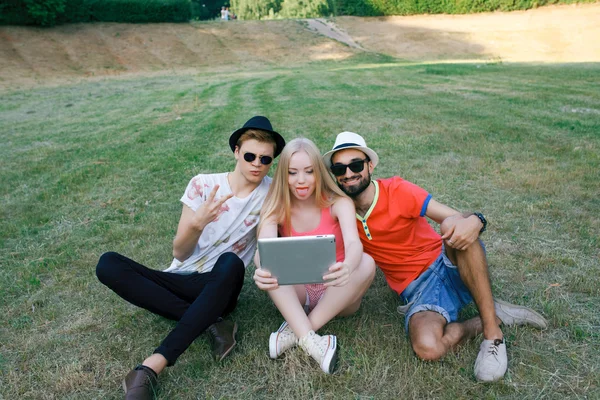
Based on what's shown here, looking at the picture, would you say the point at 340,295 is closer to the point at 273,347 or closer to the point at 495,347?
the point at 273,347

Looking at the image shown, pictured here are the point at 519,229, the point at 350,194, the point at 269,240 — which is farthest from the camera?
the point at 519,229

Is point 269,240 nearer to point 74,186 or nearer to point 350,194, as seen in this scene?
point 350,194

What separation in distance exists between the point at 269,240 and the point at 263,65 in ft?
97.2

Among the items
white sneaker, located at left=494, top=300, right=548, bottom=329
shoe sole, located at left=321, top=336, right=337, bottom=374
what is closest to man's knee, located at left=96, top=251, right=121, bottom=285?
shoe sole, located at left=321, top=336, right=337, bottom=374

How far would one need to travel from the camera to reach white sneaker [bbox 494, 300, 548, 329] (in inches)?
123

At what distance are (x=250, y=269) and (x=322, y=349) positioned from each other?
1.75m

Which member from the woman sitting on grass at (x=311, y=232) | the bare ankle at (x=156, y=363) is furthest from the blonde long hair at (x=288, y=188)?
the bare ankle at (x=156, y=363)

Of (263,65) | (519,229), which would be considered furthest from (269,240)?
(263,65)

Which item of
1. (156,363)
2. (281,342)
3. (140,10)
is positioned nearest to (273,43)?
(140,10)

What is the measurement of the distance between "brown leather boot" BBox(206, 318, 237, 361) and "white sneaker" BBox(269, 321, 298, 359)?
0.89 ft

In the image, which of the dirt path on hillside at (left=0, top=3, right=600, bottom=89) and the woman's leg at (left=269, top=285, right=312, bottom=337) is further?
the dirt path on hillside at (left=0, top=3, right=600, bottom=89)

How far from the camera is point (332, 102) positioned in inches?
510

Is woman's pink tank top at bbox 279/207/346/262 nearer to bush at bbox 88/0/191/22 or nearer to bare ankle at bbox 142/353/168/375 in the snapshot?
bare ankle at bbox 142/353/168/375

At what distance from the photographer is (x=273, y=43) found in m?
35.6
